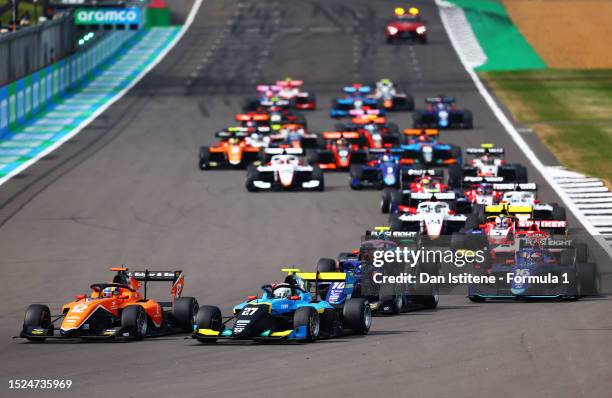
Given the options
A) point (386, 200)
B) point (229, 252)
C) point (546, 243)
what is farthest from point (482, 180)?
point (546, 243)

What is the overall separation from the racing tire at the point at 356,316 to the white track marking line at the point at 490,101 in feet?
41.3

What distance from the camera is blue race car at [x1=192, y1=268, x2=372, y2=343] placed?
2827 centimetres

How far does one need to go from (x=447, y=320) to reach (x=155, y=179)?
25695 mm

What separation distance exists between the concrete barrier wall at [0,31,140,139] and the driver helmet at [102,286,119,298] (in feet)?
113

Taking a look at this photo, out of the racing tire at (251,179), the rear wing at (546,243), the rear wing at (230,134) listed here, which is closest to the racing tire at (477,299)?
the rear wing at (546,243)

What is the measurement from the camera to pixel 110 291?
30.1 metres

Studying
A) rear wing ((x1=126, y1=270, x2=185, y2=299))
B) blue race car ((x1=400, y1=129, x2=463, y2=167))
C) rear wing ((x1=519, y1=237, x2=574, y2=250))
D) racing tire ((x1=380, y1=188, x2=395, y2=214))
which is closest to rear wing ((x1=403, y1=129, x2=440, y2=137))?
blue race car ((x1=400, y1=129, x2=463, y2=167))

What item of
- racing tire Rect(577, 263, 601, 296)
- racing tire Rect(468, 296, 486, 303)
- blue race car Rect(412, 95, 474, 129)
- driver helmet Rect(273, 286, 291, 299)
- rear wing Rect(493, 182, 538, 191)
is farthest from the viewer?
blue race car Rect(412, 95, 474, 129)

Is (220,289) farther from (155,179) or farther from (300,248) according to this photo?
(155,179)

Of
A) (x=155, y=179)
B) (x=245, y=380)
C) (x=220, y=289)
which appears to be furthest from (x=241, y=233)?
(x=245, y=380)

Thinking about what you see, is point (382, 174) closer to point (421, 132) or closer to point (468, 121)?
point (421, 132)

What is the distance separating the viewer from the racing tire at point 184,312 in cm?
3042

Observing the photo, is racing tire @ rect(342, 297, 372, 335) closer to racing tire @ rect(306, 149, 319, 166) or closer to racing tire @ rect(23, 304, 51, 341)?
racing tire @ rect(23, 304, 51, 341)

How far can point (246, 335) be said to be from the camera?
2811cm
